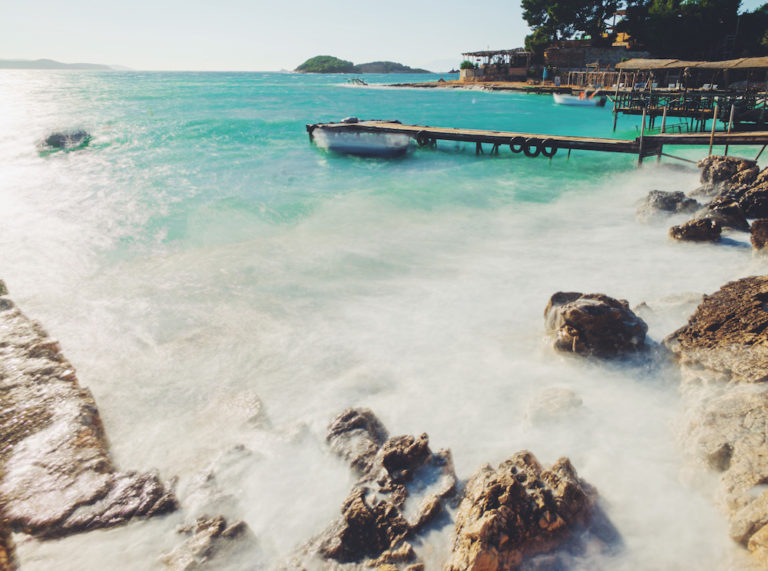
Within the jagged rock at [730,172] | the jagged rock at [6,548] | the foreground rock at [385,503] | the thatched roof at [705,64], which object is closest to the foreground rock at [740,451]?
the foreground rock at [385,503]

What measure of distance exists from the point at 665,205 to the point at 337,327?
404 inches

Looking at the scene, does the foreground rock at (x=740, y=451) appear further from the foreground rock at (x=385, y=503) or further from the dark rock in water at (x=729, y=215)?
the dark rock in water at (x=729, y=215)

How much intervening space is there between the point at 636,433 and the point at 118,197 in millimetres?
17832

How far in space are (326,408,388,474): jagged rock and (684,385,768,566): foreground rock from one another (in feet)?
9.47

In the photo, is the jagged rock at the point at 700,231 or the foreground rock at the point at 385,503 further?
the jagged rock at the point at 700,231

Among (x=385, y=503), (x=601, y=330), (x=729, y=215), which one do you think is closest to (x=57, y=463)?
(x=385, y=503)

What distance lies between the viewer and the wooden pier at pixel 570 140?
53.2ft

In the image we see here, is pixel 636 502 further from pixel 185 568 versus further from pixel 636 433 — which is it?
pixel 185 568

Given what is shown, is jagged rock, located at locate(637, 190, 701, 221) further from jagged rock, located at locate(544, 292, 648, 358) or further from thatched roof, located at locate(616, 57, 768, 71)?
thatched roof, located at locate(616, 57, 768, 71)

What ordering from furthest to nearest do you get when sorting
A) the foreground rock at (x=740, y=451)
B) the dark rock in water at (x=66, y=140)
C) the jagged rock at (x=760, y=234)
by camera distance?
the dark rock in water at (x=66, y=140) → the jagged rock at (x=760, y=234) → the foreground rock at (x=740, y=451)

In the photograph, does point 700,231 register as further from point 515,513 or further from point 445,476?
point 515,513

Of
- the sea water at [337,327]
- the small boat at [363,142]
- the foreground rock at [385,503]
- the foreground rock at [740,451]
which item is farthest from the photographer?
the small boat at [363,142]

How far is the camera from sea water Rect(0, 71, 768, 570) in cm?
404

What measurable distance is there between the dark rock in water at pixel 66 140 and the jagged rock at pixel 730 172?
31.2m
